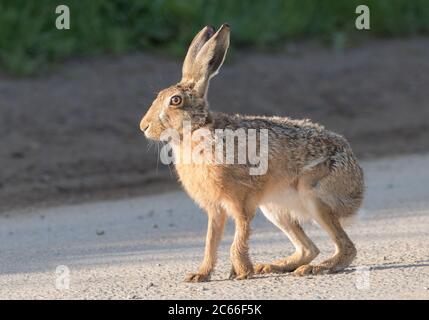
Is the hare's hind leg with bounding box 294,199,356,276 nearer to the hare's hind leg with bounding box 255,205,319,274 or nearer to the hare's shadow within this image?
the hare's shadow

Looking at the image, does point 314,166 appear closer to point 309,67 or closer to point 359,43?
point 309,67

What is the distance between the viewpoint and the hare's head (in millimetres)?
6969

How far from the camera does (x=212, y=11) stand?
48.5 feet

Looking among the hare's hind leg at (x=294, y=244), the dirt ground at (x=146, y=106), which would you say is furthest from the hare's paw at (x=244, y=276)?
the dirt ground at (x=146, y=106)

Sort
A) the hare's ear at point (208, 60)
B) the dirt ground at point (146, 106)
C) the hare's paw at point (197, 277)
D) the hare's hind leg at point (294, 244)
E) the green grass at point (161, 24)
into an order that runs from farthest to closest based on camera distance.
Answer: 1. the green grass at point (161, 24)
2. the dirt ground at point (146, 106)
3. the hare's hind leg at point (294, 244)
4. the hare's ear at point (208, 60)
5. the hare's paw at point (197, 277)

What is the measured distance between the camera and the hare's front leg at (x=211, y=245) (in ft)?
22.5

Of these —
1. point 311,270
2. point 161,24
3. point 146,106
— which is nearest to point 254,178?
point 311,270

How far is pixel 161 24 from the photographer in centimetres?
1455

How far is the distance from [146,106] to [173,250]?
17.3ft

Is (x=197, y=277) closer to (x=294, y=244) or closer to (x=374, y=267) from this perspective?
(x=294, y=244)

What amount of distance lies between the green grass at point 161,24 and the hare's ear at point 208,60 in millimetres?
6075

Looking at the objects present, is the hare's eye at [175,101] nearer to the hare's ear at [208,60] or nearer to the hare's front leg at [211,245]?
the hare's ear at [208,60]

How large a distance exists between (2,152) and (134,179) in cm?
137

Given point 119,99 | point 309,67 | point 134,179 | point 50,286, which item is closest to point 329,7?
point 309,67
